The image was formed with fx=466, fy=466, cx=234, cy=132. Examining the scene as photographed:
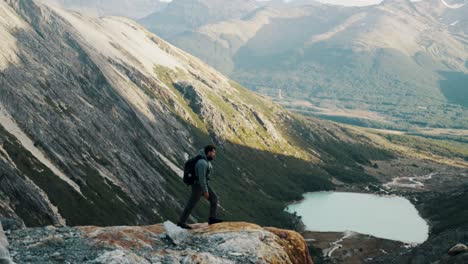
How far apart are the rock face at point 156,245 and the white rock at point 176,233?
265 millimetres

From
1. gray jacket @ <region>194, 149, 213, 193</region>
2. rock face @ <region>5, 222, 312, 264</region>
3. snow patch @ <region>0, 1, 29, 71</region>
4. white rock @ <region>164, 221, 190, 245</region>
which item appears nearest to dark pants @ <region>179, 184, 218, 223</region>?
gray jacket @ <region>194, 149, 213, 193</region>

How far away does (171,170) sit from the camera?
191 meters

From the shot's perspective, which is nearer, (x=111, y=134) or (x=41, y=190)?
(x=41, y=190)

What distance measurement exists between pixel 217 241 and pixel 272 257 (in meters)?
3.40

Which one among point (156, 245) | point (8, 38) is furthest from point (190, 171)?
point (8, 38)

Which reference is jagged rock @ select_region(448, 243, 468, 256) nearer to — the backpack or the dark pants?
the dark pants

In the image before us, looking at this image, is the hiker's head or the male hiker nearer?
the male hiker

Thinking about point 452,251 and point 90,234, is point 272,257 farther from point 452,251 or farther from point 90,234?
point 452,251

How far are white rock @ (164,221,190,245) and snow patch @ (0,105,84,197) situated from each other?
86.4 m

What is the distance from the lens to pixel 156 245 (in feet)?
87.2

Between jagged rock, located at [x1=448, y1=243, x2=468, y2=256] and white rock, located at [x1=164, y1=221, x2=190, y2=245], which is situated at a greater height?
white rock, located at [x1=164, y1=221, x2=190, y2=245]

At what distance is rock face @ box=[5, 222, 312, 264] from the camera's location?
23.1m

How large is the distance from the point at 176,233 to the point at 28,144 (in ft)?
311

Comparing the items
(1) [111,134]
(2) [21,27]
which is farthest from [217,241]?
(2) [21,27]
